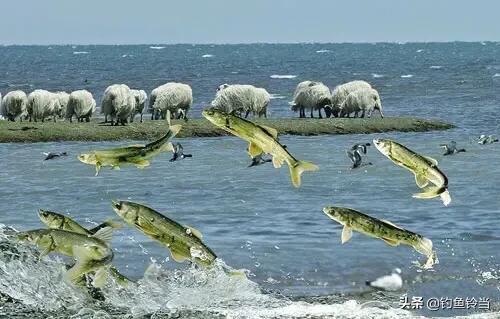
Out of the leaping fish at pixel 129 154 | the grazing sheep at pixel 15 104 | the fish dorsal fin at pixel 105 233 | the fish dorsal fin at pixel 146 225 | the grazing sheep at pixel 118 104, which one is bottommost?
the grazing sheep at pixel 15 104

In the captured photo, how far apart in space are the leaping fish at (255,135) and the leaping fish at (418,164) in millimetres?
565

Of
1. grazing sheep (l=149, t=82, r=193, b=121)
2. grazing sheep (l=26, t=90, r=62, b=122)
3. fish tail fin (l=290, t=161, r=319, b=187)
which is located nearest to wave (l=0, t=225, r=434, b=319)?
fish tail fin (l=290, t=161, r=319, b=187)

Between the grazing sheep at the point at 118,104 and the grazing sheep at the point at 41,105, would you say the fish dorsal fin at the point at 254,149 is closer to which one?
the grazing sheep at the point at 118,104

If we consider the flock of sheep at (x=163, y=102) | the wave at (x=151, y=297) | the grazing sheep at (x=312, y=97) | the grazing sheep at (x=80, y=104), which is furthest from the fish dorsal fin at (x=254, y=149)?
the grazing sheep at (x=312, y=97)

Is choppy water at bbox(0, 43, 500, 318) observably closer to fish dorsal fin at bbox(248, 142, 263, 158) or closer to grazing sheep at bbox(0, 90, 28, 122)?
fish dorsal fin at bbox(248, 142, 263, 158)

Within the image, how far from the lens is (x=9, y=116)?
126 feet

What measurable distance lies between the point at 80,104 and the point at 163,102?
304cm

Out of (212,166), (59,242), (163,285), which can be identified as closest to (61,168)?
(212,166)

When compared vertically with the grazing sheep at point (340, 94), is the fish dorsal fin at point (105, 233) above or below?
above

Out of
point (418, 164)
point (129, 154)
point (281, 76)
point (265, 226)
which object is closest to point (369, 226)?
point (418, 164)

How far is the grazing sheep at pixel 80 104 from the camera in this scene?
1435 inches

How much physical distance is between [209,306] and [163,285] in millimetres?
968

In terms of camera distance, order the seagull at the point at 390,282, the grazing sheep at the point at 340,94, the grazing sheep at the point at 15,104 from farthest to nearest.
→ 1. the grazing sheep at the point at 340,94
2. the grazing sheep at the point at 15,104
3. the seagull at the point at 390,282

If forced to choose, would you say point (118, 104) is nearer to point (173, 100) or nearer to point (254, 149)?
point (173, 100)
